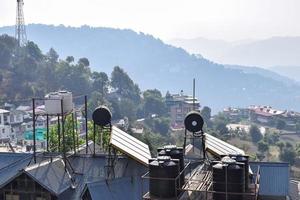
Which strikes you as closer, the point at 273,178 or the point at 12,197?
the point at 12,197

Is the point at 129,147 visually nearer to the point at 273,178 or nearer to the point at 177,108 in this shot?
the point at 273,178

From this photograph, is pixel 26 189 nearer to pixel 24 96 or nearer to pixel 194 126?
pixel 194 126

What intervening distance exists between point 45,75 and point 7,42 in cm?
1361

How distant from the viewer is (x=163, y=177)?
1577 cm

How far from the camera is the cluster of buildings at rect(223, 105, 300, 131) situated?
145 metres

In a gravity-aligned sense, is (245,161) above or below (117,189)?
above

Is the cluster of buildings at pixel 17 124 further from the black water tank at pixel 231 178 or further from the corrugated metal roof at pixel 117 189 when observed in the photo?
the black water tank at pixel 231 178

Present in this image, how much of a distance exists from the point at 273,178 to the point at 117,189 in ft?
24.1

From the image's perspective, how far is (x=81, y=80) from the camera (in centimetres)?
12112

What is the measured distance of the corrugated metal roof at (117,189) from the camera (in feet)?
62.3

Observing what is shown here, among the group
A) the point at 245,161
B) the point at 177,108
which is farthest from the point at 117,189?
the point at 177,108

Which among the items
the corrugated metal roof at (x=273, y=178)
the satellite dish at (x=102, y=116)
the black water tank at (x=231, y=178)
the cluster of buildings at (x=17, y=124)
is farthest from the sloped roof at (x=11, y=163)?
the cluster of buildings at (x=17, y=124)

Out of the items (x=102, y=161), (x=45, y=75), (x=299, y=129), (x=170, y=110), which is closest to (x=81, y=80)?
(x=45, y=75)

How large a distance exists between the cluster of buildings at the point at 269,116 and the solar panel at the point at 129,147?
127 m
